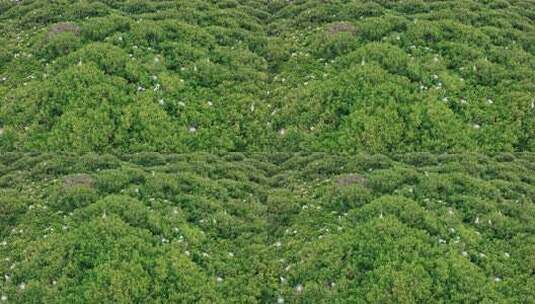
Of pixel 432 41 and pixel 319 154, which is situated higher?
pixel 432 41

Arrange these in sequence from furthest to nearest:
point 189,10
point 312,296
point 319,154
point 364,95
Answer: point 189,10 → point 364,95 → point 319,154 → point 312,296

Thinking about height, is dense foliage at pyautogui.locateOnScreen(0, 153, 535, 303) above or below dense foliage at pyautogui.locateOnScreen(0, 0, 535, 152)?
below

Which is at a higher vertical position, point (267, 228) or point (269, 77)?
point (269, 77)

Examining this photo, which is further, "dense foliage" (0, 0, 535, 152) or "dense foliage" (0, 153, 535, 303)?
"dense foliage" (0, 0, 535, 152)

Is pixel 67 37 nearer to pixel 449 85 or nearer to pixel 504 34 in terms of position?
pixel 449 85

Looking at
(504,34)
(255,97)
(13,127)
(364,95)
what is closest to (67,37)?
(13,127)
